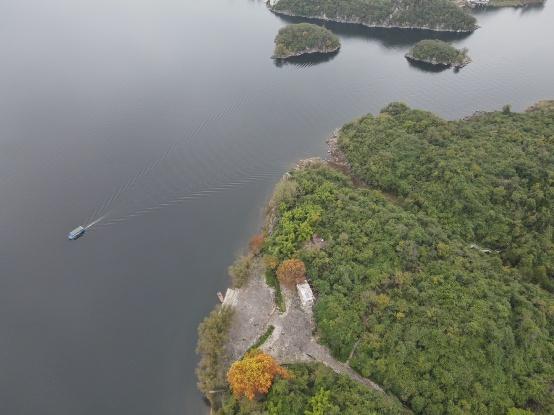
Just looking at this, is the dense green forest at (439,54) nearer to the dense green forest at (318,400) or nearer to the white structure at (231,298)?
the white structure at (231,298)

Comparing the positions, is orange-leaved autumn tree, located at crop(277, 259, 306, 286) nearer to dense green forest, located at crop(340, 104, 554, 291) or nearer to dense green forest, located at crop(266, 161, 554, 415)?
dense green forest, located at crop(266, 161, 554, 415)

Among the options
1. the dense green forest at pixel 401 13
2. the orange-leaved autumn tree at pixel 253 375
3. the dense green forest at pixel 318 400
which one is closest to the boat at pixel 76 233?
the orange-leaved autumn tree at pixel 253 375

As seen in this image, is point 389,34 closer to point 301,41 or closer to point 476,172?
point 301,41

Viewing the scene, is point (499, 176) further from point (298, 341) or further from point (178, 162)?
point (178, 162)

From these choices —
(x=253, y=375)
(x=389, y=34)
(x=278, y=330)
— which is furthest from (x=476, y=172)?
(x=389, y=34)

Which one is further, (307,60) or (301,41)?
(307,60)
